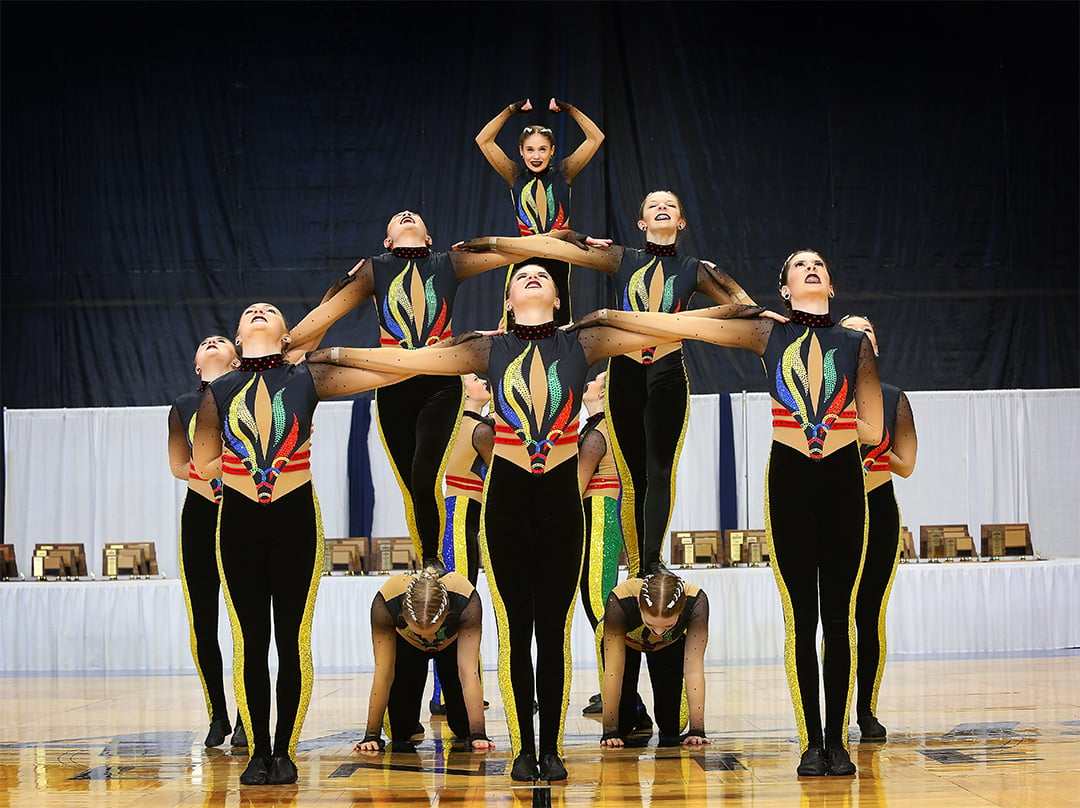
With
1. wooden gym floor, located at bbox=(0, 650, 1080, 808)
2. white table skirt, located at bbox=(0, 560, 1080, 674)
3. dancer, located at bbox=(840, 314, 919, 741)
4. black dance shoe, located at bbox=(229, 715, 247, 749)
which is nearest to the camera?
wooden gym floor, located at bbox=(0, 650, 1080, 808)

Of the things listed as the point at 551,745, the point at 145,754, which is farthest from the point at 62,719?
the point at 551,745

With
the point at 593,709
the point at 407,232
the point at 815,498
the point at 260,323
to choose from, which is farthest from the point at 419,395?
the point at 593,709

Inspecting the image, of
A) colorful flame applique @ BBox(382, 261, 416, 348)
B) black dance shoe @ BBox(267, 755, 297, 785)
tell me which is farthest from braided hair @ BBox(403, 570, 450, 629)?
colorful flame applique @ BBox(382, 261, 416, 348)

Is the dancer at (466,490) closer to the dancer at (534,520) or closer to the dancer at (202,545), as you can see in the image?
the dancer at (202,545)

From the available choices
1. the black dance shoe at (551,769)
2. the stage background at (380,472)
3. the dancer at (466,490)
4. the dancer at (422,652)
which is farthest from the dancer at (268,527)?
the stage background at (380,472)

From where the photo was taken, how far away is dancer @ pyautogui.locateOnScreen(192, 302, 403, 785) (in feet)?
16.1

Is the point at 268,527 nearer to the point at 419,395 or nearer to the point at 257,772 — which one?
the point at 257,772

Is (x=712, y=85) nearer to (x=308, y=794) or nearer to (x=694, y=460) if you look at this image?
(x=694, y=460)

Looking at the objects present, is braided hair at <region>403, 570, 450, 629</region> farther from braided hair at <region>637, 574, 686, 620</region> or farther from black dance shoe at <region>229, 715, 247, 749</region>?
black dance shoe at <region>229, 715, 247, 749</region>

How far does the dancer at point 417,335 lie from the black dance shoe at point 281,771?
134 centimetres

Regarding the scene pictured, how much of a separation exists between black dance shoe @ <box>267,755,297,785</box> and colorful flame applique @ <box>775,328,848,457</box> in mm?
2376

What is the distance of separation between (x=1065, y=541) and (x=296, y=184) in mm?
9016

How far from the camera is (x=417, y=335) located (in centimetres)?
616

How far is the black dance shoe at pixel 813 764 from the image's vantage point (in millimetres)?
4812
